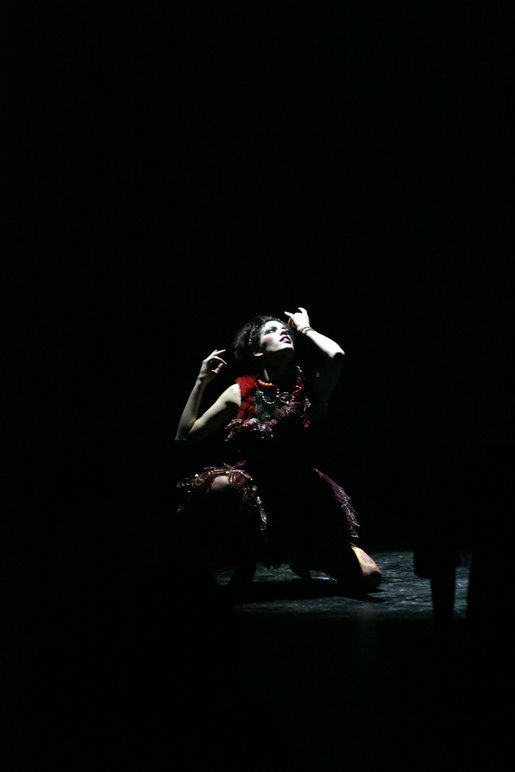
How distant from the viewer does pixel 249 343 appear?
103 inches

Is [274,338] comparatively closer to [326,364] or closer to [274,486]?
[326,364]

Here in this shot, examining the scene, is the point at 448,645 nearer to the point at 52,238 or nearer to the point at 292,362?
the point at 292,362

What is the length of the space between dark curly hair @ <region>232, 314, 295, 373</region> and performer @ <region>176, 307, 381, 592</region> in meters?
0.04

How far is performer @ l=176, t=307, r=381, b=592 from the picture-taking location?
2.41 meters

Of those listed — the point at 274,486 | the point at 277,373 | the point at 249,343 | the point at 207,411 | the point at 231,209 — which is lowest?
the point at 274,486

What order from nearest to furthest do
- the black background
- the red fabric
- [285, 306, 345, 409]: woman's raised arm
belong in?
[285, 306, 345, 409]: woman's raised arm, the red fabric, the black background

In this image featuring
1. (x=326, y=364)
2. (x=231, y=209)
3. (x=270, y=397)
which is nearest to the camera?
(x=326, y=364)

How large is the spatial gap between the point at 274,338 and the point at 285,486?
0.51m

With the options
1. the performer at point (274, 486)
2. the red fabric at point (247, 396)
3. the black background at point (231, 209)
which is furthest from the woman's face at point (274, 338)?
the black background at point (231, 209)

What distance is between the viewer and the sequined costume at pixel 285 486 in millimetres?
2434

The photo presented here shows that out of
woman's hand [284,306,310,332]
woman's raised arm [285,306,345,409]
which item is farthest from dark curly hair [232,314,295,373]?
woman's raised arm [285,306,345,409]

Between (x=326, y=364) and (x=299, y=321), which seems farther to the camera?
(x=299, y=321)

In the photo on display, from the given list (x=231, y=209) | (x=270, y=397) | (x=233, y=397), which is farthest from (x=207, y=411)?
(x=231, y=209)

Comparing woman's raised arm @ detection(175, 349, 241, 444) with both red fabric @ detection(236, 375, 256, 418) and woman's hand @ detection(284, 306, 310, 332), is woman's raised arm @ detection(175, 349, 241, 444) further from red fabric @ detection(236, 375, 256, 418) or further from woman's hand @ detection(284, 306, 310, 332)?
woman's hand @ detection(284, 306, 310, 332)
